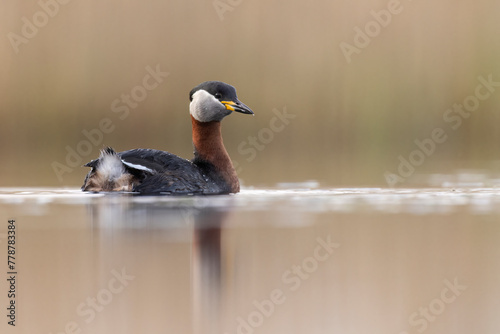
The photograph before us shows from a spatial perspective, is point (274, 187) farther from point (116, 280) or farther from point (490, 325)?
point (490, 325)

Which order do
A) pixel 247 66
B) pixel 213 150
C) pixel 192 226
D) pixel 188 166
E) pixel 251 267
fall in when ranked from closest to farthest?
1. pixel 251 267
2. pixel 192 226
3. pixel 188 166
4. pixel 213 150
5. pixel 247 66

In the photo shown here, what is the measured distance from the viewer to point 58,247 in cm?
550

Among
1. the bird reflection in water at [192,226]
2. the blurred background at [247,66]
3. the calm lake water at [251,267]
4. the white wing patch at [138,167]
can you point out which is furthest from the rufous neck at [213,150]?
the blurred background at [247,66]

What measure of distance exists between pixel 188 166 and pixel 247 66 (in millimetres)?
9233

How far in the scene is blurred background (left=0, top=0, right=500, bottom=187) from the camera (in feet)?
57.0

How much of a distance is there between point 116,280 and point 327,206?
3510 millimetres

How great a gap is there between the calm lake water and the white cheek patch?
1517mm

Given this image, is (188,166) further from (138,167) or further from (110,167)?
(110,167)

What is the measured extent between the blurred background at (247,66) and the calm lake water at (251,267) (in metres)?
8.97

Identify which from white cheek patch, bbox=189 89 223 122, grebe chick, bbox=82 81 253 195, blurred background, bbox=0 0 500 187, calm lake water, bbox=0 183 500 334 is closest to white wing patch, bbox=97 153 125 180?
grebe chick, bbox=82 81 253 195

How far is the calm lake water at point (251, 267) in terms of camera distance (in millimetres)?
3961

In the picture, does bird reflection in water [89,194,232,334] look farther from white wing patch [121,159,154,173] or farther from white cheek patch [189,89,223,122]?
white cheek patch [189,89,223,122]

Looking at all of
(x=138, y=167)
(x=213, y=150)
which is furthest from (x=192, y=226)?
(x=213, y=150)

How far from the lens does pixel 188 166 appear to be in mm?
8594
